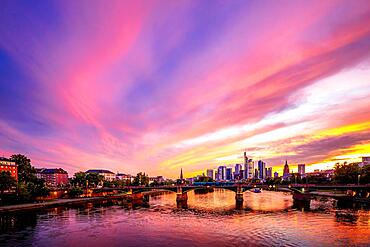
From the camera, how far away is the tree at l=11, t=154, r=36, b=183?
137 metres

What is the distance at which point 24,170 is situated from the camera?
14188 centimetres

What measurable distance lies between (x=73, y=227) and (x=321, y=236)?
5163 centimetres

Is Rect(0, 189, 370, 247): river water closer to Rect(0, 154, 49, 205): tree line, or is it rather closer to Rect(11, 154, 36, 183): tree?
Rect(0, 154, 49, 205): tree line

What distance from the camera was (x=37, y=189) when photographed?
118062 millimetres

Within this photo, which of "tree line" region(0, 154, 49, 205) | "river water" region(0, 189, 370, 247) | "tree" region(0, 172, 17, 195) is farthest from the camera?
"tree" region(0, 172, 17, 195)

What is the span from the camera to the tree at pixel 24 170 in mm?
136875

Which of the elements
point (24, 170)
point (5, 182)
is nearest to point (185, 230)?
point (5, 182)

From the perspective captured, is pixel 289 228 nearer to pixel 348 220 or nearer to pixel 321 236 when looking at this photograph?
pixel 321 236

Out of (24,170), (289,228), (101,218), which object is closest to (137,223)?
(101,218)

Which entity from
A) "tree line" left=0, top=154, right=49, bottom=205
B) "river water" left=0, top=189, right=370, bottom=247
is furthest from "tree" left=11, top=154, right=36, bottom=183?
"river water" left=0, top=189, right=370, bottom=247

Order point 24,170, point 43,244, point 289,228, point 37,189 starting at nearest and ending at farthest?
point 43,244 < point 289,228 < point 37,189 < point 24,170

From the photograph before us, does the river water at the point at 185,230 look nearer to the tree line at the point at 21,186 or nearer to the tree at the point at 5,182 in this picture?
the tree line at the point at 21,186

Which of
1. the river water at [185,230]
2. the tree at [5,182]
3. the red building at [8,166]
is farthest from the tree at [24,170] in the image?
the river water at [185,230]

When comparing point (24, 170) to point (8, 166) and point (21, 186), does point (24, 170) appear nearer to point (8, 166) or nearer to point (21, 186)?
point (8, 166)
